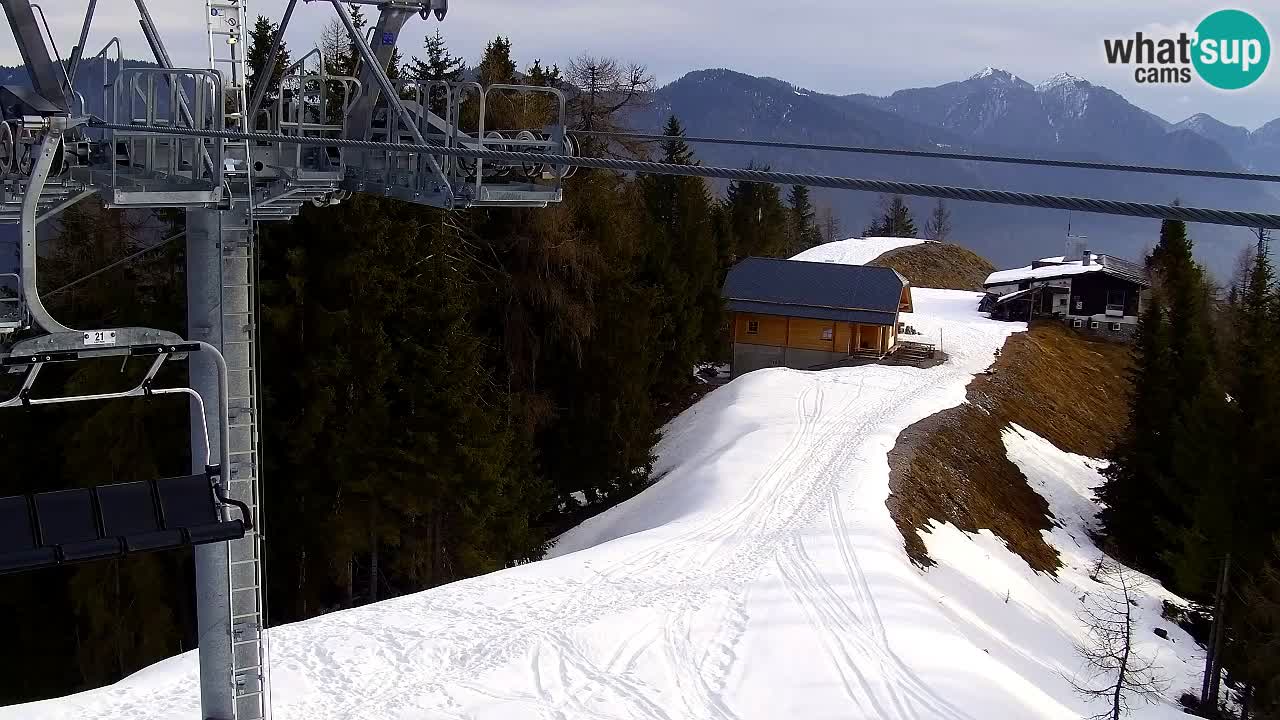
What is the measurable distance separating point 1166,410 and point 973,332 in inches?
761

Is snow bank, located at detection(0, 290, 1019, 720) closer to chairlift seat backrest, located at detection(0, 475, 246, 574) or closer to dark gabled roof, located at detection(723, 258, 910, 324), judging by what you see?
chairlift seat backrest, located at detection(0, 475, 246, 574)

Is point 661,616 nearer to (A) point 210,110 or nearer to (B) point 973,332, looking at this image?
(A) point 210,110

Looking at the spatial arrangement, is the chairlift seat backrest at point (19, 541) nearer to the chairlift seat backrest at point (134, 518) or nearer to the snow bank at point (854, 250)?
the chairlift seat backrest at point (134, 518)

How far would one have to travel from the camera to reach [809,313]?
161 ft

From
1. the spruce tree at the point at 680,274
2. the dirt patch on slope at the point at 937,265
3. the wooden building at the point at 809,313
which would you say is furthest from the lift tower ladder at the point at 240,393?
the dirt patch on slope at the point at 937,265

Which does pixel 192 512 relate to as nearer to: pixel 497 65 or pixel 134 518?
pixel 134 518

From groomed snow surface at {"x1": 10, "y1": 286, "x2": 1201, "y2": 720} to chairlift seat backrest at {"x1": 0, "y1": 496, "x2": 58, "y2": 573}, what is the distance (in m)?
6.26

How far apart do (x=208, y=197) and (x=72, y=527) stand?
138 inches

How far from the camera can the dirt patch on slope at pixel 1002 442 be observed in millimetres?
29406

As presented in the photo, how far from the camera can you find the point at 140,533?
8.44 meters

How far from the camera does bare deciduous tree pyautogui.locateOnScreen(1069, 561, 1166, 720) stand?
775 inches

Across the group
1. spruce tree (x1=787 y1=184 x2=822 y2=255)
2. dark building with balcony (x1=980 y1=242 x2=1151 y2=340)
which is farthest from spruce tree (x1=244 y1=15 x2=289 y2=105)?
spruce tree (x1=787 y1=184 x2=822 y2=255)

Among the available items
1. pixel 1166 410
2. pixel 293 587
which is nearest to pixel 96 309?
pixel 293 587

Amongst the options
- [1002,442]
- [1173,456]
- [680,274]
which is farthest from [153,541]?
[680,274]
